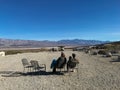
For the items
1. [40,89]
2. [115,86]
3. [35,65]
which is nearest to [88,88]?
[115,86]

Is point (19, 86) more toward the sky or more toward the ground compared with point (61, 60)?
more toward the ground

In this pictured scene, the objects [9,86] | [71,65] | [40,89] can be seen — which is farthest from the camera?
[71,65]

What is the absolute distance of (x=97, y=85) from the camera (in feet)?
33.3

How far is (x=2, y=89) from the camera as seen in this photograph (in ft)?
31.9

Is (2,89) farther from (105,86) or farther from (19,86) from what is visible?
(105,86)

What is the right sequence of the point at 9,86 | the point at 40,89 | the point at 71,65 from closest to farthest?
the point at 40,89, the point at 9,86, the point at 71,65

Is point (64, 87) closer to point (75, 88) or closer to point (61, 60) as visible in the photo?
point (75, 88)

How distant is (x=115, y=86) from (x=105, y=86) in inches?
17.1

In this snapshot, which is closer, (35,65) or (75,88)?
(75,88)

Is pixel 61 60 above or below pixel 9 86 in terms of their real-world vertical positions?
above

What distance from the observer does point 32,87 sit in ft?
33.0

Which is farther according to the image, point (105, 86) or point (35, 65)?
point (35, 65)

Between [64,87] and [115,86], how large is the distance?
2.27m

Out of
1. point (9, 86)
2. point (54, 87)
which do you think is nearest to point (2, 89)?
point (9, 86)
